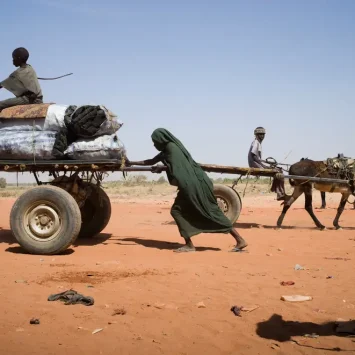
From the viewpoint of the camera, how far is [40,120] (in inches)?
316

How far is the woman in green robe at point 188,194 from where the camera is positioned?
7.94m

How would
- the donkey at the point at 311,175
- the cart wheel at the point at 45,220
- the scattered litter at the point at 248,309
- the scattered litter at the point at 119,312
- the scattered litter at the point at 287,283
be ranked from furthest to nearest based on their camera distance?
the donkey at the point at 311,175
the cart wheel at the point at 45,220
the scattered litter at the point at 287,283
the scattered litter at the point at 248,309
the scattered litter at the point at 119,312

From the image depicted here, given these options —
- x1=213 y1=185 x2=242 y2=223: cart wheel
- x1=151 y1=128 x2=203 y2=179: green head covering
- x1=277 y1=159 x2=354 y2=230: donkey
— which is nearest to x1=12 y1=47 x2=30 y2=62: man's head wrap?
x1=151 y1=128 x2=203 y2=179: green head covering

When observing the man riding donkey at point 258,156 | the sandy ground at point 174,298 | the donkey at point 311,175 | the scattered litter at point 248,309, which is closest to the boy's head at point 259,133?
the man riding donkey at point 258,156

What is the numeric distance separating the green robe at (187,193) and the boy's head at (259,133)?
15.5 feet

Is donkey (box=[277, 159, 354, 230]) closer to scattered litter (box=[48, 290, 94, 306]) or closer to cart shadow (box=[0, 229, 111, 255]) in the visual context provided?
cart shadow (box=[0, 229, 111, 255])

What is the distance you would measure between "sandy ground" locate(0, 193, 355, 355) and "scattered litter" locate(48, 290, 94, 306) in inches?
3.5

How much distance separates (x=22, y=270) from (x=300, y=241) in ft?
18.8

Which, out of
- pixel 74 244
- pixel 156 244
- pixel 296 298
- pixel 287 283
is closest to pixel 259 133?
pixel 156 244

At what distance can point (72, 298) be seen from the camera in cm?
497

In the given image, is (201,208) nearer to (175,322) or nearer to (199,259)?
(199,259)

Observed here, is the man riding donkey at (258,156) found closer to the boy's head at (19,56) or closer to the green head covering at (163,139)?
the green head covering at (163,139)

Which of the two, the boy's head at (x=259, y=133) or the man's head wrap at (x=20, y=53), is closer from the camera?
the man's head wrap at (x=20, y=53)

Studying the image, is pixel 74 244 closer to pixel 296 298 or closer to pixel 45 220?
pixel 45 220
